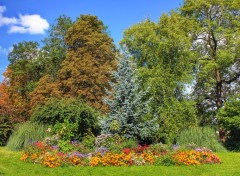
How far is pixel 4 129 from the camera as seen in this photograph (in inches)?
850

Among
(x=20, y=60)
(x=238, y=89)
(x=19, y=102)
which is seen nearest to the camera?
(x=238, y=89)

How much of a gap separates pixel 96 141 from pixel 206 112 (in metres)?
15.1

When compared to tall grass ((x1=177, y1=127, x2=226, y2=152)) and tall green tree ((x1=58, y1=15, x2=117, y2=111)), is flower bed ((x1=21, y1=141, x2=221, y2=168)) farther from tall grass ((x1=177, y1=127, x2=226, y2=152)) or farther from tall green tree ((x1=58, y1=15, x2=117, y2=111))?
tall green tree ((x1=58, y1=15, x2=117, y2=111))

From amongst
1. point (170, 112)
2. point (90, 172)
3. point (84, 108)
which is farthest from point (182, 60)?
point (90, 172)

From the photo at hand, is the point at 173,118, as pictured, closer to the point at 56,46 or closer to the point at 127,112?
the point at 127,112

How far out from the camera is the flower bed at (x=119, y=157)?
12031mm

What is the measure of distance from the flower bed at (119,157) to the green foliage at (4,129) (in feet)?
29.3

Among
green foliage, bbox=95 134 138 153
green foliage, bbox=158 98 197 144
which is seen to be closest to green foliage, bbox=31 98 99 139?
green foliage, bbox=95 134 138 153

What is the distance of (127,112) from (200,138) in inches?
166

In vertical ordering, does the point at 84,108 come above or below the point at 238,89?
below

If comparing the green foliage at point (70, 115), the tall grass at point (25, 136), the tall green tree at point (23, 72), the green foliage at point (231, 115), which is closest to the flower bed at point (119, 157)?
the tall grass at point (25, 136)

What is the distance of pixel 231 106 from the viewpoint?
21938 millimetres

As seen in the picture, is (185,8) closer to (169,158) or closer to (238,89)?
(238,89)

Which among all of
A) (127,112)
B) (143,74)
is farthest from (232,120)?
(127,112)
